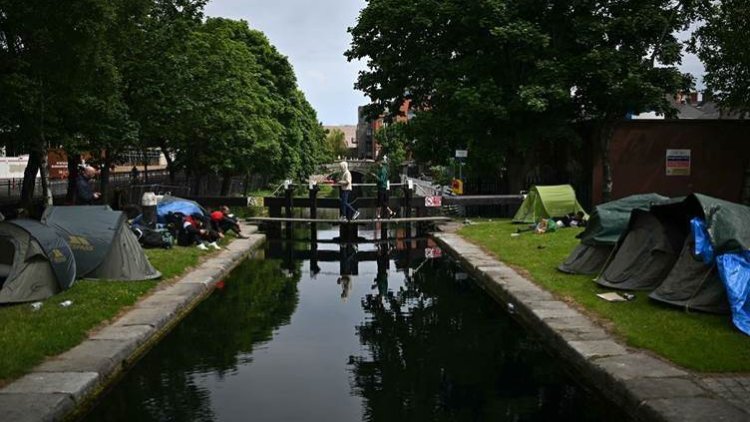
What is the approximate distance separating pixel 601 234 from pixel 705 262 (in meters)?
3.23

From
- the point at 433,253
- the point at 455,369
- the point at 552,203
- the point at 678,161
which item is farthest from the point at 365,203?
the point at 455,369

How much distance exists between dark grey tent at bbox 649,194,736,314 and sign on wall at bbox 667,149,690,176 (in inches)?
660

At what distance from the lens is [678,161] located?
84.4 feet

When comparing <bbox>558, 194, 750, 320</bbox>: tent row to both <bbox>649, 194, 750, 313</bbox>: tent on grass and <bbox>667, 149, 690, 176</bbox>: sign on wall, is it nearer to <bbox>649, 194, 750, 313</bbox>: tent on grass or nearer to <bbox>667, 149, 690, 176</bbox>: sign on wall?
<bbox>649, 194, 750, 313</bbox>: tent on grass

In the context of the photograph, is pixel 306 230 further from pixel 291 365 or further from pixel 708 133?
pixel 291 365

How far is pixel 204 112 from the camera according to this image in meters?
25.4

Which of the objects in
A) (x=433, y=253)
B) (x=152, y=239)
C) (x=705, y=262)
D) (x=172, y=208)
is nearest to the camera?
(x=705, y=262)

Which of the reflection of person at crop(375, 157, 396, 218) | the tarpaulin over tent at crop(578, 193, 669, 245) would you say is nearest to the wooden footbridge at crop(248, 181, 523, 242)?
the reflection of person at crop(375, 157, 396, 218)

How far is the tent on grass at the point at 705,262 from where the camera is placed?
9.00m

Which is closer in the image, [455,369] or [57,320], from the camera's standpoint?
[455,369]

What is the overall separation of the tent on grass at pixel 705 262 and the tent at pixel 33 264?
A: 344 inches

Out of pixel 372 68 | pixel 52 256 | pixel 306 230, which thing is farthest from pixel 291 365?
pixel 372 68

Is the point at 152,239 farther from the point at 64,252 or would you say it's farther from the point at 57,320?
the point at 57,320

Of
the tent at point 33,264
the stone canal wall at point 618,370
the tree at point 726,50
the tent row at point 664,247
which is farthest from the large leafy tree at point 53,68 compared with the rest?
the tree at point 726,50
